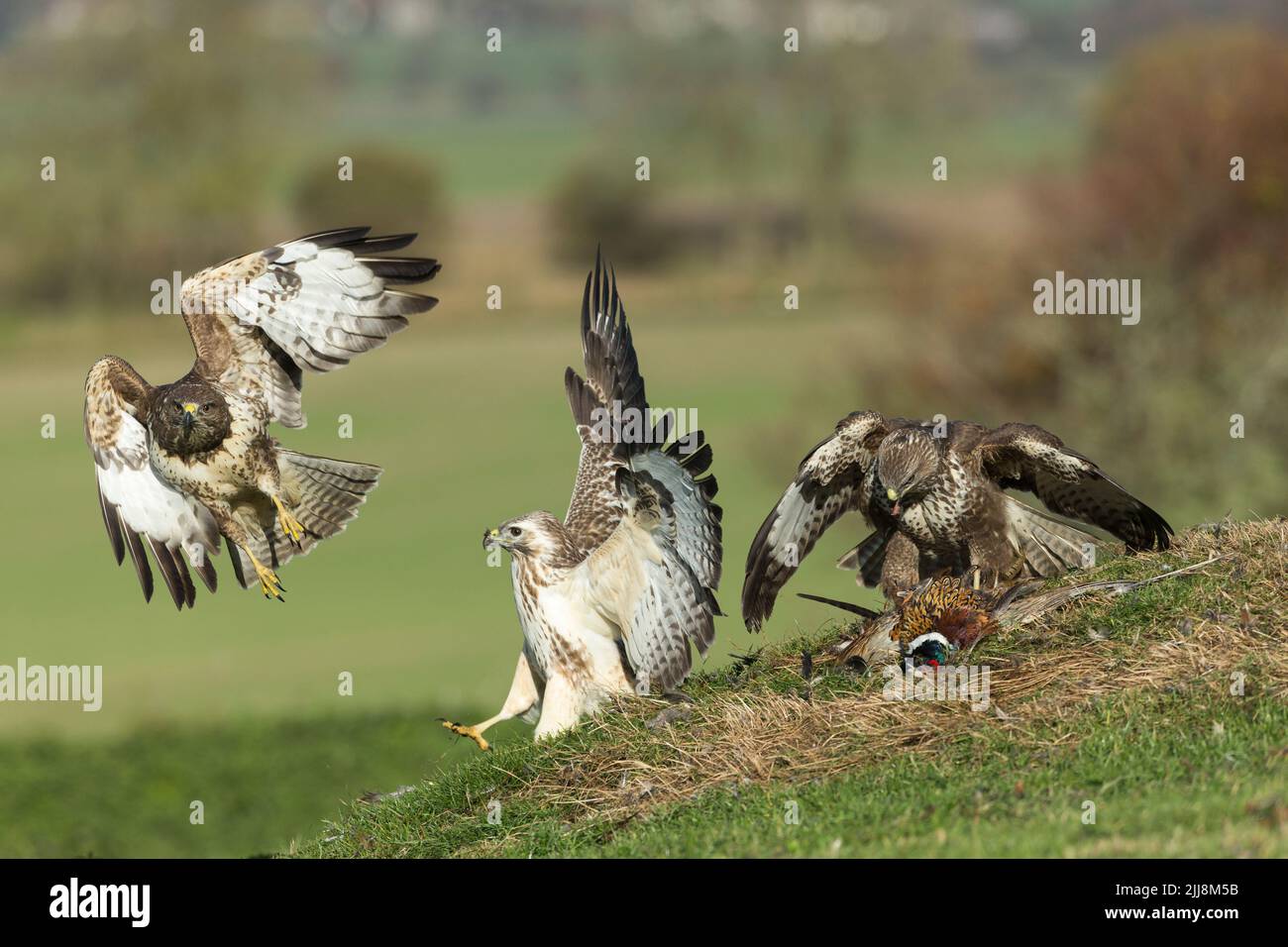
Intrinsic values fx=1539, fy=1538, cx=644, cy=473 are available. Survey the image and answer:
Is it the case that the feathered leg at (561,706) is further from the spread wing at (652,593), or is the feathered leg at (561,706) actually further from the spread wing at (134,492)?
the spread wing at (134,492)

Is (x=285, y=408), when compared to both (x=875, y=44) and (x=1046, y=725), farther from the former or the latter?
(x=875, y=44)

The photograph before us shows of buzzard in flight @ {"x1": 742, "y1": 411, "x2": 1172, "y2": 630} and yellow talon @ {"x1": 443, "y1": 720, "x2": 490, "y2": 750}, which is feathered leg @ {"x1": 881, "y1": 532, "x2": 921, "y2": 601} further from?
yellow talon @ {"x1": 443, "y1": 720, "x2": 490, "y2": 750}

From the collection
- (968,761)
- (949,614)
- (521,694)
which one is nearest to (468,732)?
(521,694)

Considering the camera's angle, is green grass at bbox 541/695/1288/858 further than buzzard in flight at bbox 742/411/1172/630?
No

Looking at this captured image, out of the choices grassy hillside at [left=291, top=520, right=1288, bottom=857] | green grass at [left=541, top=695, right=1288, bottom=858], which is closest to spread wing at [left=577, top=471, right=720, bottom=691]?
grassy hillside at [left=291, top=520, right=1288, bottom=857]

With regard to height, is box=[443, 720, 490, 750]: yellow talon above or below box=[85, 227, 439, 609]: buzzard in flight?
below

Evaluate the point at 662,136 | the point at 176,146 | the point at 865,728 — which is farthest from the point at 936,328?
the point at 176,146

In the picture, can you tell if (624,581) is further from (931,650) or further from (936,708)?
(936,708)

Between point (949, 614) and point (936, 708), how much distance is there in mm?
666

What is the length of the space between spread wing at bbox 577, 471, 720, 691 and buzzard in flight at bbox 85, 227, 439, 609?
→ 2120mm

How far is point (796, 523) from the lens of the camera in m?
9.22

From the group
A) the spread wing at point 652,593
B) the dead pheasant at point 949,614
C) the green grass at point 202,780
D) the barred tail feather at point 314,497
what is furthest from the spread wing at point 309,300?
the green grass at point 202,780

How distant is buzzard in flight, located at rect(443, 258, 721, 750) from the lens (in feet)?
26.3

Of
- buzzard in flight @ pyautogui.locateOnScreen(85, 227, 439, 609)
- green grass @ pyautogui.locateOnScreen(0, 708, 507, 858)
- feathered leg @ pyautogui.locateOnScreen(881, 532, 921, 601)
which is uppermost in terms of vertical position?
buzzard in flight @ pyautogui.locateOnScreen(85, 227, 439, 609)
